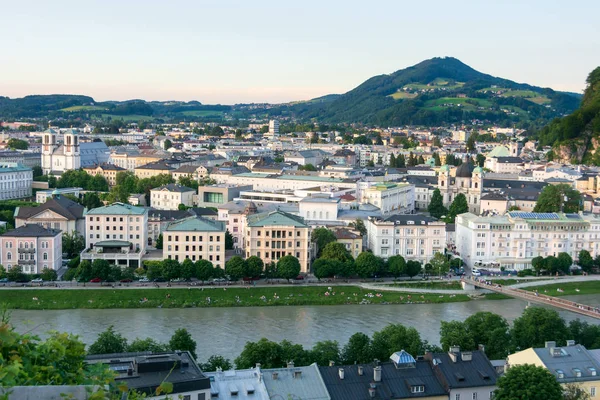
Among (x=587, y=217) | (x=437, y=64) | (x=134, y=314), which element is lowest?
(x=134, y=314)

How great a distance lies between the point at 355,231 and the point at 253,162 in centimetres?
1808

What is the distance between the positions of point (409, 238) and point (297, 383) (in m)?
11.3

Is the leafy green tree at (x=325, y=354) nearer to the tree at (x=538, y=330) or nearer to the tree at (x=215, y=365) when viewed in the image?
the tree at (x=215, y=365)

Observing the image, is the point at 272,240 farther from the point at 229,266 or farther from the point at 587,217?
the point at 587,217

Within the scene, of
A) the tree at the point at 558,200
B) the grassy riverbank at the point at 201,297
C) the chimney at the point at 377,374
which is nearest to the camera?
the chimney at the point at 377,374

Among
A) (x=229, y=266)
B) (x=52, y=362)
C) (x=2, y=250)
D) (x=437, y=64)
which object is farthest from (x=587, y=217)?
(x=437, y=64)

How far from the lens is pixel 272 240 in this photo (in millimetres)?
18281

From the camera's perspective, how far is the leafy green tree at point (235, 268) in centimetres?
1692

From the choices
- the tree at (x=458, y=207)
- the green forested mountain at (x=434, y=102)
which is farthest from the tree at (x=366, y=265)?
the green forested mountain at (x=434, y=102)

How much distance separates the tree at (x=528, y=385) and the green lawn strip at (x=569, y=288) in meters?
9.75

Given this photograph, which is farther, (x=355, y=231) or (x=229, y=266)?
(x=355, y=231)

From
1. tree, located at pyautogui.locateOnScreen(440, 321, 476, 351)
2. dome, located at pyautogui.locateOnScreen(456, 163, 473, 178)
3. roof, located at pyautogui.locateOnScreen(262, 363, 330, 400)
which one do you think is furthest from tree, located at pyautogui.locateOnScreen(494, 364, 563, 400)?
dome, located at pyautogui.locateOnScreen(456, 163, 473, 178)

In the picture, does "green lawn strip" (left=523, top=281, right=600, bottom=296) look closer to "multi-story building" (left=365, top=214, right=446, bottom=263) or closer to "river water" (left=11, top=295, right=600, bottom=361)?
"river water" (left=11, top=295, right=600, bottom=361)

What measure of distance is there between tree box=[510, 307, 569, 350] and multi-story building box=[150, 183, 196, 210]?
17151mm
